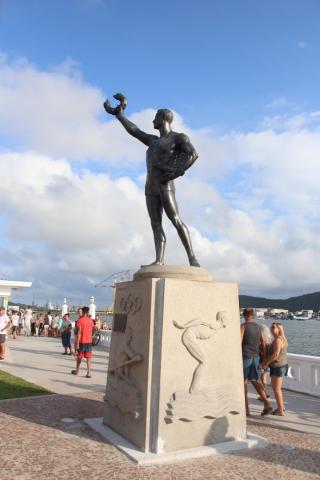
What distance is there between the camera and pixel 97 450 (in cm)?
493

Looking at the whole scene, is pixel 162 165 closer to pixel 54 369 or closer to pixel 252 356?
pixel 252 356

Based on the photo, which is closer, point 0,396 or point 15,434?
point 15,434

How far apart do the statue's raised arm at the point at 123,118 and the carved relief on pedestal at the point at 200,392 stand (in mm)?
2780

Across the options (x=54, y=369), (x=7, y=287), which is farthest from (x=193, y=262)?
(x=7, y=287)

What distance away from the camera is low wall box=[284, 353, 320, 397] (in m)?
8.94

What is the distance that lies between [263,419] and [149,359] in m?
2.89

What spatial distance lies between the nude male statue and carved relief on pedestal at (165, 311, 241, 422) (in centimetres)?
98

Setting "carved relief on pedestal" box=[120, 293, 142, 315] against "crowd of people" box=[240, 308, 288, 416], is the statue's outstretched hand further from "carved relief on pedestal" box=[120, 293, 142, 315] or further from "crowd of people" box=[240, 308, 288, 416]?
"crowd of people" box=[240, 308, 288, 416]

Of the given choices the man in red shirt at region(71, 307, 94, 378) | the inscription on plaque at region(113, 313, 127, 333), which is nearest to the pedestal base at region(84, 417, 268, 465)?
the inscription on plaque at region(113, 313, 127, 333)

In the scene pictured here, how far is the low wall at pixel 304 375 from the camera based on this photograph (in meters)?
8.94

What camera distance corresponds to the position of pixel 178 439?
4.96 metres

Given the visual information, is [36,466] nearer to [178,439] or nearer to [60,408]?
[178,439]

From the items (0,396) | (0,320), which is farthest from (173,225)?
(0,320)

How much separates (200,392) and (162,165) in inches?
117
